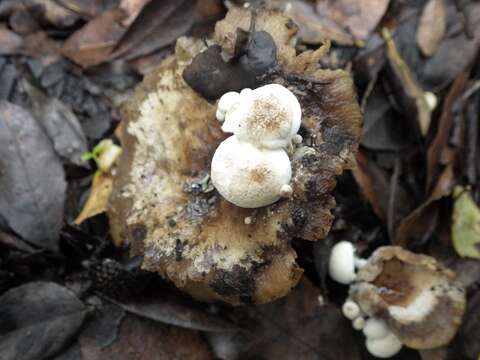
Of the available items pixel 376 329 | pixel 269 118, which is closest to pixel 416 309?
pixel 376 329

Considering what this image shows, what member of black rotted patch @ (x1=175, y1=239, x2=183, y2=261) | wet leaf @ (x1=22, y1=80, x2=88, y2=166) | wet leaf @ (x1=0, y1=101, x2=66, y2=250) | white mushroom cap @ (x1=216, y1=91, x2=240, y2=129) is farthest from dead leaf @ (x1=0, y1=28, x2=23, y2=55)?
black rotted patch @ (x1=175, y1=239, x2=183, y2=261)

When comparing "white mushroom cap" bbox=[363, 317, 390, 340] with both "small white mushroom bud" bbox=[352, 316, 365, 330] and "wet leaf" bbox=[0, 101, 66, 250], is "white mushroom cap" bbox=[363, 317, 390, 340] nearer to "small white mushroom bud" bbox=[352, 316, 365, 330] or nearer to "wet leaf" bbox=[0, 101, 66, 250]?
"small white mushroom bud" bbox=[352, 316, 365, 330]

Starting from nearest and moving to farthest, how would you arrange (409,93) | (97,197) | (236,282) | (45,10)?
(236,282)
(97,197)
(409,93)
(45,10)

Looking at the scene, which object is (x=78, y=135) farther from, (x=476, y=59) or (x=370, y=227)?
(x=476, y=59)

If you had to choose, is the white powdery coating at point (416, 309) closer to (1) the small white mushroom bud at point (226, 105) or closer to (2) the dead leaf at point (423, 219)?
(2) the dead leaf at point (423, 219)

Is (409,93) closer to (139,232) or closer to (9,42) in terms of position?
(139,232)

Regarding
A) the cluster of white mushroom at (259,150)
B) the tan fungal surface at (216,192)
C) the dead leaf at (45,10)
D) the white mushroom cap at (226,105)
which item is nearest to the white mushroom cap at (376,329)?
the tan fungal surface at (216,192)
